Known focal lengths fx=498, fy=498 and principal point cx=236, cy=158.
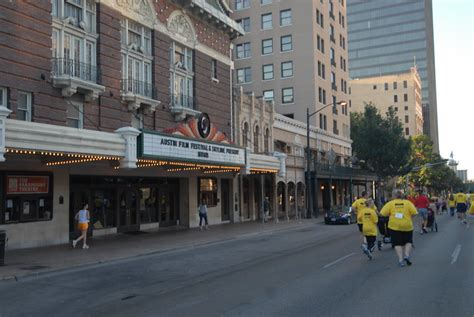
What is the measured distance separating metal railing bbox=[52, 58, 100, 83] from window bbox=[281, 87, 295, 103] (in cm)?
3073

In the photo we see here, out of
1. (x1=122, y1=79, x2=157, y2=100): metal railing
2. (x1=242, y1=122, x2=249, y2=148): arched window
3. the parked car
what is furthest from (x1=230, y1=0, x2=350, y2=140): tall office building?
(x1=122, y1=79, x2=157, y2=100): metal railing

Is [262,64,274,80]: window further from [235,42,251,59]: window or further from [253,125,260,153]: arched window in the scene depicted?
[253,125,260,153]: arched window

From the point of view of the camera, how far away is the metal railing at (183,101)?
88.7ft

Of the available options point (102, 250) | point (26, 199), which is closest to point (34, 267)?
point (102, 250)

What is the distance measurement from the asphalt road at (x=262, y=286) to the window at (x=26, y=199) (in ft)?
18.4

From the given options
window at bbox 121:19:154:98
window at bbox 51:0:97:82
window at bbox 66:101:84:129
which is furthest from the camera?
window at bbox 121:19:154:98

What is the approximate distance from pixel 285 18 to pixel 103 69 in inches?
1278

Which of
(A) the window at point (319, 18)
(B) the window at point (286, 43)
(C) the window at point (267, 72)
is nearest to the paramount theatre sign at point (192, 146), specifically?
(C) the window at point (267, 72)

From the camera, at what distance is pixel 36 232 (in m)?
19.2

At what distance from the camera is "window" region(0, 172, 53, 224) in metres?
18.2

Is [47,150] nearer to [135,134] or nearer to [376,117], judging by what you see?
[135,134]

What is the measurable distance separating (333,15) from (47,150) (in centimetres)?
4714

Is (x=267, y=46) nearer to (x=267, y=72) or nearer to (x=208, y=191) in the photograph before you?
(x=267, y=72)

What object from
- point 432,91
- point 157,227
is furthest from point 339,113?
point 432,91
